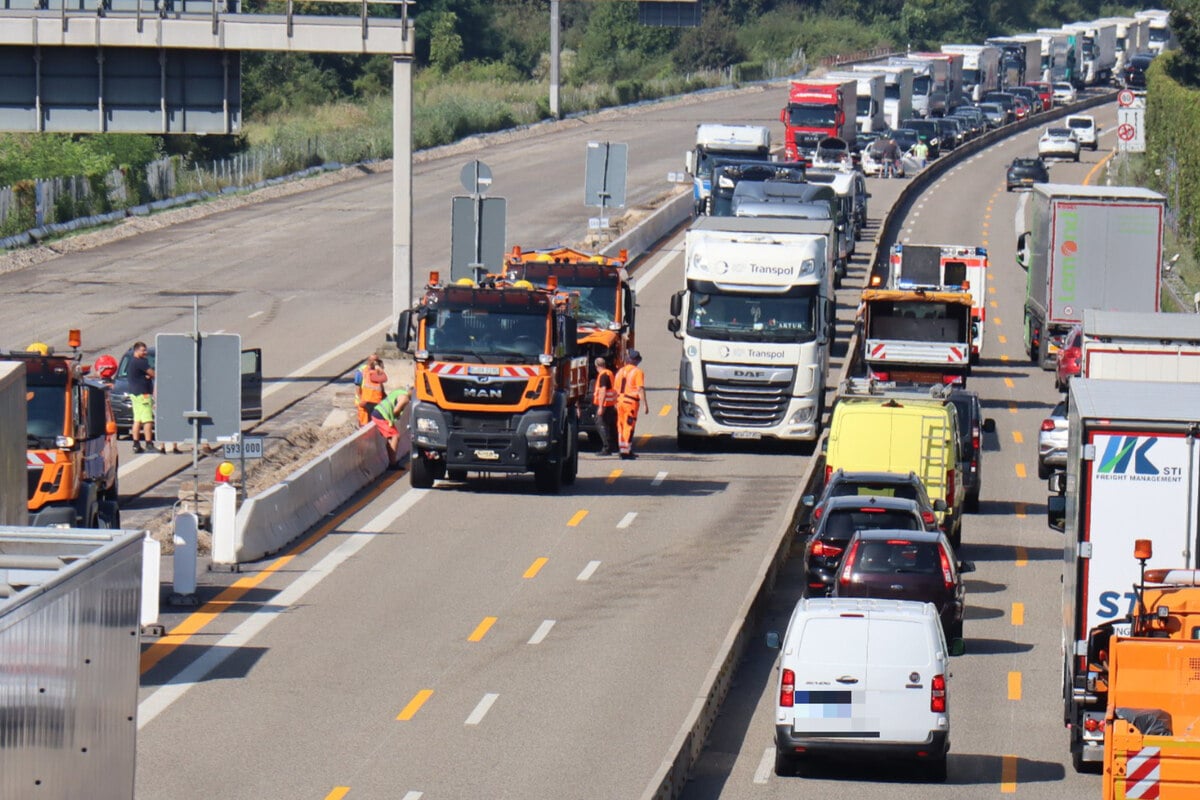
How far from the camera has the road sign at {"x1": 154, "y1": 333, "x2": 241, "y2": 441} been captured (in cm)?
2342

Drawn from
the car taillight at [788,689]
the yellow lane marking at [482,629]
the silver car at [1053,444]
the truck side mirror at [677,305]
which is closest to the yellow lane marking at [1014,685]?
the car taillight at [788,689]

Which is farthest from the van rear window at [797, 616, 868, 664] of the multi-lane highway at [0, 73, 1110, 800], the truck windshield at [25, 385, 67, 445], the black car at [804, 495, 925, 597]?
the truck windshield at [25, 385, 67, 445]

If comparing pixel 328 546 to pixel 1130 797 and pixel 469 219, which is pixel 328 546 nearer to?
pixel 469 219

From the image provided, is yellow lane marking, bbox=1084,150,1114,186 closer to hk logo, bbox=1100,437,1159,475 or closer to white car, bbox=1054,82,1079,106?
white car, bbox=1054,82,1079,106

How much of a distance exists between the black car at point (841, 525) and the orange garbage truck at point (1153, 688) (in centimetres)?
651

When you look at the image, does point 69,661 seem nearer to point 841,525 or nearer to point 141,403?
point 841,525

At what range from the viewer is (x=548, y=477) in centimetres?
3105

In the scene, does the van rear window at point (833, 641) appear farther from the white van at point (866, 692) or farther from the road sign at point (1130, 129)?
the road sign at point (1130, 129)

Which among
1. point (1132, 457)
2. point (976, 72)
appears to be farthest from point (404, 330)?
point (976, 72)

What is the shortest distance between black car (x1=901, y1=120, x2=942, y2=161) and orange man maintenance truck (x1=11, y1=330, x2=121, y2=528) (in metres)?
67.4

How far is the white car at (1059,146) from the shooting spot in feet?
282

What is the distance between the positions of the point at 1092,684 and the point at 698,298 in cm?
1839

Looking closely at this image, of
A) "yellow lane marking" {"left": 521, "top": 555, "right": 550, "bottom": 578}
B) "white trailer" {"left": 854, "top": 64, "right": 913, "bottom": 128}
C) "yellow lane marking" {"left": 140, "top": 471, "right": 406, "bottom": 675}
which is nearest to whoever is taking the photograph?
"yellow lane marking" {"left": 140, "top": 471, "right": 406, "bottom": 675}

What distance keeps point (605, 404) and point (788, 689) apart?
54.7 ft
